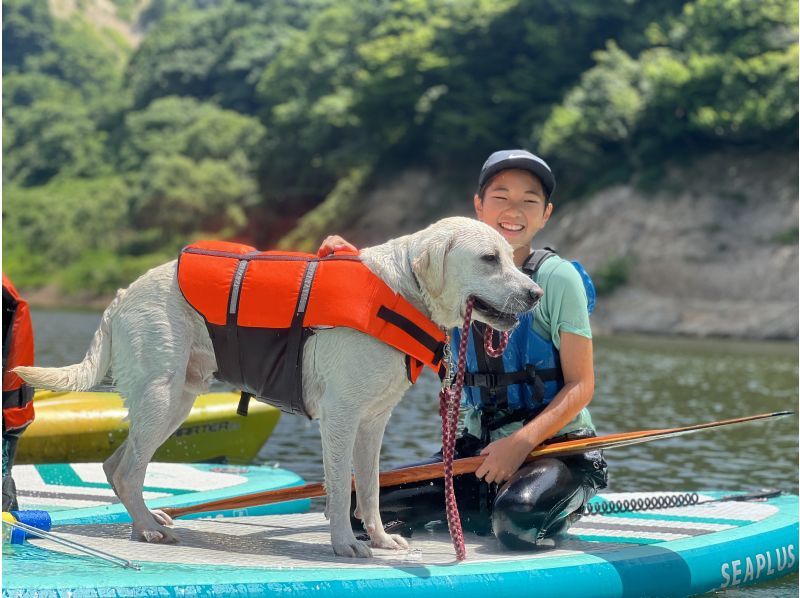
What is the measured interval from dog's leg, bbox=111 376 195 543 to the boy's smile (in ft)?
5.81

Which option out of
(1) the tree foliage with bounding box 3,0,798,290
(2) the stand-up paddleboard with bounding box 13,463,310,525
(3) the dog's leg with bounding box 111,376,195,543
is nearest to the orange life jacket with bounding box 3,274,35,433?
(2) the stand-up paddleboard with bounding box 13,463,310,525

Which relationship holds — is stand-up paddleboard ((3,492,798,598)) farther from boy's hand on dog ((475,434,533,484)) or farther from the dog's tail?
the dog's tail

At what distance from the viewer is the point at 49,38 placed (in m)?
132

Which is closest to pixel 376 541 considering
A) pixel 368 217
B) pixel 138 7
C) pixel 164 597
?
pixel 164 597

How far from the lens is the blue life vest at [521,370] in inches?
225

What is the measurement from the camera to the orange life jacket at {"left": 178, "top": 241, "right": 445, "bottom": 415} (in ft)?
16.6

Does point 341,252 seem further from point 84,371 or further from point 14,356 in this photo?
point 14,356

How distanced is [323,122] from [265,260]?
5338 centimetres

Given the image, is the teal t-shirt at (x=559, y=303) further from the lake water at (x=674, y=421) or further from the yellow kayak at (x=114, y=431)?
the yellow kayak at (x=114, y=431)

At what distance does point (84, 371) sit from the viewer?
17.7 ft

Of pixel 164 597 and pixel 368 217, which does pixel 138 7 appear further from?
pixel 164 597

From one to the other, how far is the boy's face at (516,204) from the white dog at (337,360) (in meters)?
0.76

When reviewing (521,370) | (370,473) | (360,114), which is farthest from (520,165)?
(360,114)

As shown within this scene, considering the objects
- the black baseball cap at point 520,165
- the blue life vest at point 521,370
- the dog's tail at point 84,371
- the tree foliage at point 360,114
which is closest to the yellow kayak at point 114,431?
the dog's tail at point 84,371
